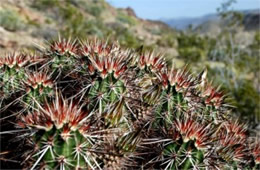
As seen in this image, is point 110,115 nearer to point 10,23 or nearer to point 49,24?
point 10,23

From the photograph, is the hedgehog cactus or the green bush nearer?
the hedgehog cactus

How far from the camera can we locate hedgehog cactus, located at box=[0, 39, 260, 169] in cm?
229

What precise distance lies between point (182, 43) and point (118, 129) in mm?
23400

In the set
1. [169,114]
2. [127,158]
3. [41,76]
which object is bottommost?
[127,158]

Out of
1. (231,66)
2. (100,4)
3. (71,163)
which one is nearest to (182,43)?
(231,66)

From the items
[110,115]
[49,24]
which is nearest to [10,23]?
[49,24]

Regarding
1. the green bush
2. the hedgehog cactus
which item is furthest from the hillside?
the hedgehog cactus

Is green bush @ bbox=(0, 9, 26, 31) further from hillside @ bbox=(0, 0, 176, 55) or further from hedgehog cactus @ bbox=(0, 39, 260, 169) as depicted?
hedgehog cactus @ bbox=(0, 39, 260, 169)

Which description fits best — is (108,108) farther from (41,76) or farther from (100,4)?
(100,4)

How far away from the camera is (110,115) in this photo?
8.96 ft

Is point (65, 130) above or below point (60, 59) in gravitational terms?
below

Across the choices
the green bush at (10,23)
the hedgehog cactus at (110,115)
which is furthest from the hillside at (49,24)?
the hedgehog cactus at (110,115)

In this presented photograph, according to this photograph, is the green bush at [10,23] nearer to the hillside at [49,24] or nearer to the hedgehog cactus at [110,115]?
the hillside at [49,24]

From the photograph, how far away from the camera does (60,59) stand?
3.31 metres
